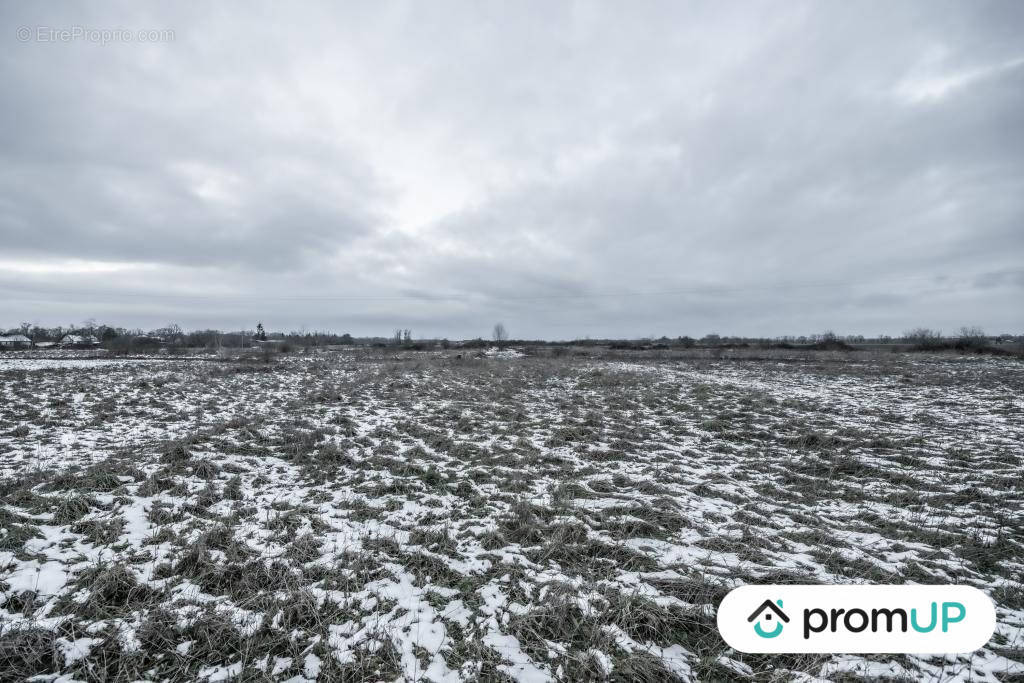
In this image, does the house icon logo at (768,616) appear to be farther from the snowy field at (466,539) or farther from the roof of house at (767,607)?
the snowy field at (466,539)

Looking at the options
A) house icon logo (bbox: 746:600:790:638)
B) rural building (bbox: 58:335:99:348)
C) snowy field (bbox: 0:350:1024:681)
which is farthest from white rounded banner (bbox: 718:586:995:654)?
rural building (bbox: 58:335:99:348)

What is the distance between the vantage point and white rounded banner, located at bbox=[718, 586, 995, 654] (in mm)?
3787

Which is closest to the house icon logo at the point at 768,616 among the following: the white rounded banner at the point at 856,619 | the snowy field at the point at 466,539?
the white rounded banner at the point at 856,619

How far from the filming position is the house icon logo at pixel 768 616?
13.2 ft

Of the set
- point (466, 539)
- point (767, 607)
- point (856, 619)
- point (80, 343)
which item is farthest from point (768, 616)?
point (80, 343)

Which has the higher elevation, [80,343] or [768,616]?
[80,343]

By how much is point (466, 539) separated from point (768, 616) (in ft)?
12.2

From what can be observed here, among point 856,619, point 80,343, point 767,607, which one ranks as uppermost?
point 80,343

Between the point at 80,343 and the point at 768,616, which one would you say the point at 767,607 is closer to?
the point at 768,616

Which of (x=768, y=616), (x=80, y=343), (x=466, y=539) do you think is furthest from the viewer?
(x=80, y=343)

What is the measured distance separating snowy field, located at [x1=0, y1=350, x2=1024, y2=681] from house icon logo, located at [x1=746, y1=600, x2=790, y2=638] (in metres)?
0.36

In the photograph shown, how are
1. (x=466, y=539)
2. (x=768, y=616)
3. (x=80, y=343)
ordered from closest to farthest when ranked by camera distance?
(x=768, y=616) → (x=466, y=539) → (x=80, y=343)

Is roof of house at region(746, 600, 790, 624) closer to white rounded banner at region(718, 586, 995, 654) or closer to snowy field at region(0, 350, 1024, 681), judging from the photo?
white rounded banner at region(718, 586, 995, 654)

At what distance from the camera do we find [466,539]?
5613mm
